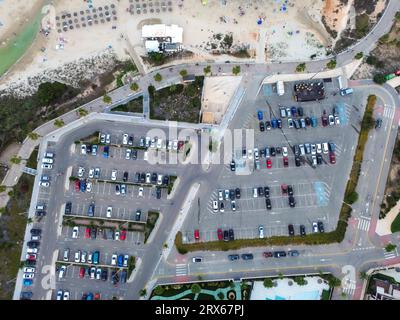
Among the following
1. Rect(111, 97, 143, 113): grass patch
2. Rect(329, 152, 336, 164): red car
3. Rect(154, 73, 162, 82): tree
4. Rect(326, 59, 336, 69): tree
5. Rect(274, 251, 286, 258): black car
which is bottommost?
Rect(274, 251, 286, 258): black car

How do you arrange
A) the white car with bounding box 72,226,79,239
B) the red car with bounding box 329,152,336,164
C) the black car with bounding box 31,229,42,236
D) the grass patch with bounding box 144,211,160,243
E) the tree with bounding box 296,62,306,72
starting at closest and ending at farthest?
the black car with bounding box 31,229,42,236
the white car with bounding box 72,226,79,239
the grass patch with bounding box 144,211,160,243
the red car with bounding box 329,152,336,164
the tree with bounding box 296,62,306,72

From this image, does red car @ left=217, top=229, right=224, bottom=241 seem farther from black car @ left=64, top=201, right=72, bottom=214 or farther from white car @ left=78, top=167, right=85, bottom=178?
black car @ left=64, top=201, right=72, bottom=214

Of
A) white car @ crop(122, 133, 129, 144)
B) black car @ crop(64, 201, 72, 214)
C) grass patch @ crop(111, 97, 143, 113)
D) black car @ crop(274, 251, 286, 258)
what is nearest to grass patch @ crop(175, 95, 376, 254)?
black car @ crop(274, 251, 286, 258)

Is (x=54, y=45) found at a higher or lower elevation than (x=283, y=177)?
higher

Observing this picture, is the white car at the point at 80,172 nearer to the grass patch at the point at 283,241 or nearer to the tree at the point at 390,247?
the grass patch at the point at 283,241

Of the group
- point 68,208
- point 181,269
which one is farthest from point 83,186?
point 181,269
